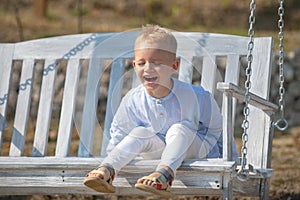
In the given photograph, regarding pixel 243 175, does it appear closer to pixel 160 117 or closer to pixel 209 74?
pixel 160 117

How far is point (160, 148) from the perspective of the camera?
3.46 metres

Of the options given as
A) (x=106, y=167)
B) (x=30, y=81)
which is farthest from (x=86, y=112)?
(x=106, y=167)

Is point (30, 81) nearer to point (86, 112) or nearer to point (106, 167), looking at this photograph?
point (86, 112)

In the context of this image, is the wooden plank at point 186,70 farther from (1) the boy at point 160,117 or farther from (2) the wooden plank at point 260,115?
(1) the boy at point 160,117

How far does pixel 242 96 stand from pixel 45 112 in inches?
50.0

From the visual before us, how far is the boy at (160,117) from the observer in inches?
133

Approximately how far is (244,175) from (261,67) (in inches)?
33.5

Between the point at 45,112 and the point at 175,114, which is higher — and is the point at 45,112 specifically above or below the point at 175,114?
above

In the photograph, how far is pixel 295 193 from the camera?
15.4 ft

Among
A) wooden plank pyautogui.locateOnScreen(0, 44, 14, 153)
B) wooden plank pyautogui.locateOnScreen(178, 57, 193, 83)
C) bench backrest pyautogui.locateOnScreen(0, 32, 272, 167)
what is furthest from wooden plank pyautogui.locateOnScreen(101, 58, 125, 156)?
wooden plank pyautogui.locateOnScreen(0, 44, 14, 153)

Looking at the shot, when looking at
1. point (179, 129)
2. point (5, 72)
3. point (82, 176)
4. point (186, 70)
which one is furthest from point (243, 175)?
point (5, 72)

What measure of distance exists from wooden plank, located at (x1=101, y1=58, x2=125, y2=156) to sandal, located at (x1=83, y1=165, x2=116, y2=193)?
73cm

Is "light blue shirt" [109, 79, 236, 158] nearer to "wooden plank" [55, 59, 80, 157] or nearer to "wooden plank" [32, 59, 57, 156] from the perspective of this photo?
"wooden plank" [55, 59, 80, 157]

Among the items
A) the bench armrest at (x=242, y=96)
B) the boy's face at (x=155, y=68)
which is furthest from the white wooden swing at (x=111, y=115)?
the boy's face at (x=155, y=68)
